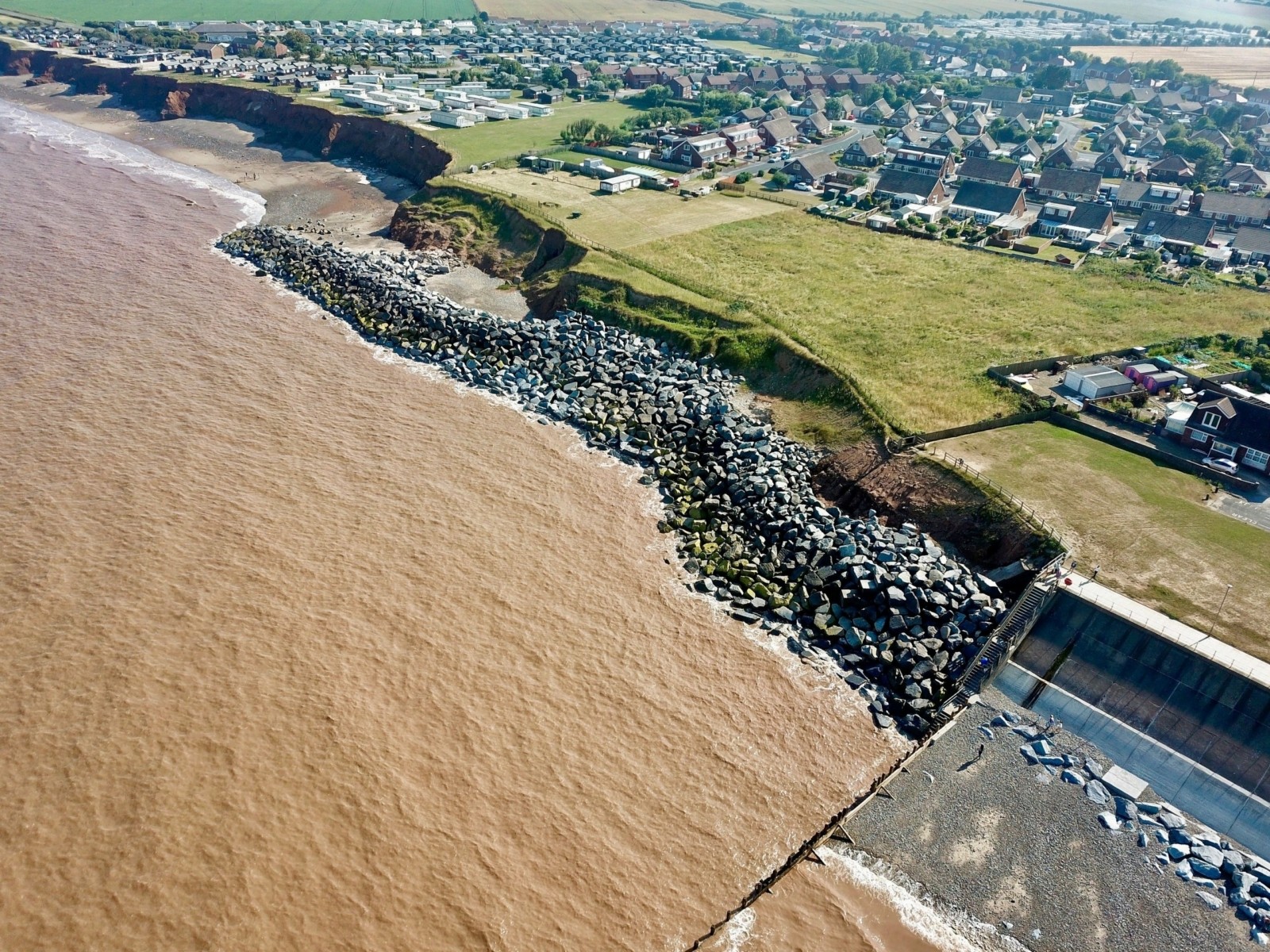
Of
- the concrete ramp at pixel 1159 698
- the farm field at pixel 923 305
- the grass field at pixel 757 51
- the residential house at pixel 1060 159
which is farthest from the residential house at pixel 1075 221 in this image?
the grass field at pixel 757 51

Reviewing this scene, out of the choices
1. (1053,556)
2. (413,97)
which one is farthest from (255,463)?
(413,97)

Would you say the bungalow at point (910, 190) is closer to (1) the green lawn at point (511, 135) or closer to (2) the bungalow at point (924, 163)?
(2) the bungalow at point (924, 163)

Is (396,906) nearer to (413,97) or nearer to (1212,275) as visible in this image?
(1212,275)

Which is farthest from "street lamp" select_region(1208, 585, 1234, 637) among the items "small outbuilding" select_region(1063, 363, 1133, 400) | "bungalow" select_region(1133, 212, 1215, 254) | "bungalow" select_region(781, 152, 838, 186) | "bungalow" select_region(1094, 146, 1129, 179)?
"bungalow" select_region(1094, 146, 1129, 179)

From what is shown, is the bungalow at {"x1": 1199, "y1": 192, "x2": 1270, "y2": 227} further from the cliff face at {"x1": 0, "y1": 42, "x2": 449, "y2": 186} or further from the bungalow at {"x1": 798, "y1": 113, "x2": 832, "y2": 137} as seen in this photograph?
the cliff face at {"x1": 0, "y1": 42, "x2": 449, "y2": 186}

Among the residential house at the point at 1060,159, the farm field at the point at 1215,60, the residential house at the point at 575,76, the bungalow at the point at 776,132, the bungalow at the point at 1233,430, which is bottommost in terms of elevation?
the bungalow at the point at 1233,430

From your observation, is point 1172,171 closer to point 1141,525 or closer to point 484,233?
point 484,233
